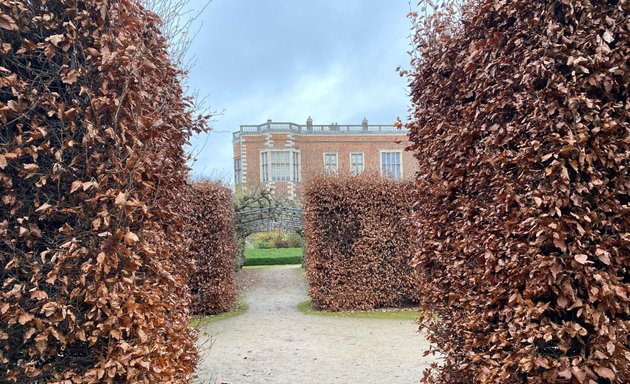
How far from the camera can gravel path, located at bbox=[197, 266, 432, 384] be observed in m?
5.09

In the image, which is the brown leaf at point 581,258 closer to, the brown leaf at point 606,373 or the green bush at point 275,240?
the brown leaf at point 606,373

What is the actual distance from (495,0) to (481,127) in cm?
76

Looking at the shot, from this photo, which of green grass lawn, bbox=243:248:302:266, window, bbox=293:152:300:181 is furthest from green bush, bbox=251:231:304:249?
window, bbox=293:152:300:181

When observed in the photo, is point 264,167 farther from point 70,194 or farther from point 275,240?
point 70,194

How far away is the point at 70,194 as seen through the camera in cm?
209

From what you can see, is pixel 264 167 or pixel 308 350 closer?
pixel 308 350

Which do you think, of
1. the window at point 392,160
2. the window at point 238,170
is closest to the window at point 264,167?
the window at point 238,170

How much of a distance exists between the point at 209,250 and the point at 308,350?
4089 millimetres

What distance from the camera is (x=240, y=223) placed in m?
14.4

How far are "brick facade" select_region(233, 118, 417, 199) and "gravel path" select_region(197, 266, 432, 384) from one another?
921 inches

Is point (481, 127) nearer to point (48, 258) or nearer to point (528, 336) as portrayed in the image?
point (528, 336)

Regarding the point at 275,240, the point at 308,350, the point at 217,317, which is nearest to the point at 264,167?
the point at 275,240

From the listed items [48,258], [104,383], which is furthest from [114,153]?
[104,383]

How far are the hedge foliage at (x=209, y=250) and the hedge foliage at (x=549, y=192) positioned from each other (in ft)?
24.8
